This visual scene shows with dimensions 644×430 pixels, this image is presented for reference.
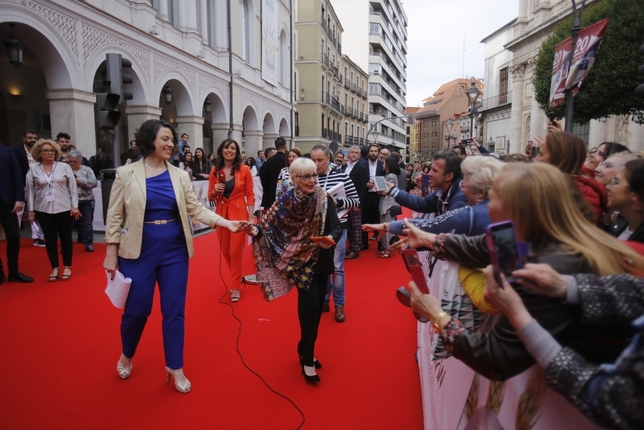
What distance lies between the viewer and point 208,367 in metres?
3.54

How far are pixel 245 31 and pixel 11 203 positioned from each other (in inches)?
704

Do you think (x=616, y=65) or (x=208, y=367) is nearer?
(x=208, y=367)

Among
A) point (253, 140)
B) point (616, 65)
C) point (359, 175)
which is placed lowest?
point (359, 175)

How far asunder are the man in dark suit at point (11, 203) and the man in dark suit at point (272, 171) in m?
3.38

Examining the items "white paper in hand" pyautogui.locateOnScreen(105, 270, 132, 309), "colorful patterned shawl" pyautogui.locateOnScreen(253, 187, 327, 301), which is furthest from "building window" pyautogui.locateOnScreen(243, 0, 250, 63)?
"white paper in hand" pyautogui.locateOnScreen(105, 270, 132, 309)

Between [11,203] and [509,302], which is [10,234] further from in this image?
[509,302]

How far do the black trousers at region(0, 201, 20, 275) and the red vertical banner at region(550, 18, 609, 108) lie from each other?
8.93m

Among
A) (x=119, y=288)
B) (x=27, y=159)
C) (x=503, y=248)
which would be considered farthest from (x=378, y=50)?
(x=503, y=248)

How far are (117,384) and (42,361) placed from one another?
2.82 ft

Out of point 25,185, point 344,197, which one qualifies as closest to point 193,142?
point 25,185

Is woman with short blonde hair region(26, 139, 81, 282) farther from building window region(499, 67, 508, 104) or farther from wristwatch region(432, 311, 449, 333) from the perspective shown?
building window region(499, 67, 508, 104)

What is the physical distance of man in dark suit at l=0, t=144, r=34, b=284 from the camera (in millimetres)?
5676

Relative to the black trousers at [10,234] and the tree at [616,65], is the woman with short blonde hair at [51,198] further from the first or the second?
the tree at [616,65]

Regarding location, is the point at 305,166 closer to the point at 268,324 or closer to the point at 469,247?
the point at 469,247
